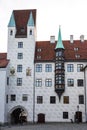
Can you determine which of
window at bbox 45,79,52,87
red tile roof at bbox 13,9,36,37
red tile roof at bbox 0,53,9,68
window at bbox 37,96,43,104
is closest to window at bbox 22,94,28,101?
window at bbox 37,96,43,104

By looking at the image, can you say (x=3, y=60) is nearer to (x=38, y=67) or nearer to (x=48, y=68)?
(x=38, y=67)

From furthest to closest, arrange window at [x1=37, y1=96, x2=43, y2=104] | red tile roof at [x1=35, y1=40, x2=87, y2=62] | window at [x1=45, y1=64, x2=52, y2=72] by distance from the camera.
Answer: red tile roof at [x1=35, y1=40, x2=87, y2=62] < window at [x1=45, y1=64, x2=52, y2=72] < window at [x1=37, y1=96, x2=43, y2=104]

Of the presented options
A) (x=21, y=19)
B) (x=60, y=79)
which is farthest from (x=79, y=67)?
(x=21, y=19)

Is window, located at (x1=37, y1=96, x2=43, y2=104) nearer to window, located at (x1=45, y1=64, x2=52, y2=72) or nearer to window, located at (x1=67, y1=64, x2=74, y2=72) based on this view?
window, located at (x1=45, y1=64, x2=52, y2=72)

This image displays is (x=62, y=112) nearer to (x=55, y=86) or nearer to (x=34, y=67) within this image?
(x=55, y=86)

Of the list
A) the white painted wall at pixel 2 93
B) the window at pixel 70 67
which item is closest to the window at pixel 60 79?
the window at pixel 70 67

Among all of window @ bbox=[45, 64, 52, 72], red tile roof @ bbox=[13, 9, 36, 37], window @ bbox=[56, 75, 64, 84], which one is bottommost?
window @ bbox=[56, 75, 64, 84]

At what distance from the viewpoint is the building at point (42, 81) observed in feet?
175

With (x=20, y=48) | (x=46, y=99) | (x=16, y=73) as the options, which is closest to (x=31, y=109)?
(x=46, y=99)

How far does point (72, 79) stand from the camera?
54.5 meters

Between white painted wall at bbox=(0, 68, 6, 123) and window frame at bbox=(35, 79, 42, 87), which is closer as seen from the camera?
white painted wall at bbox=(0, 68, 6, 123)

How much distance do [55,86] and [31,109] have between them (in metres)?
6.11

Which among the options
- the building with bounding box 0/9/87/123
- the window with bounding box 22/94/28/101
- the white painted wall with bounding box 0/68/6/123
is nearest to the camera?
the white painted wall with bounding box 0/68/6/123

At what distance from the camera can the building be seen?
5341cm
